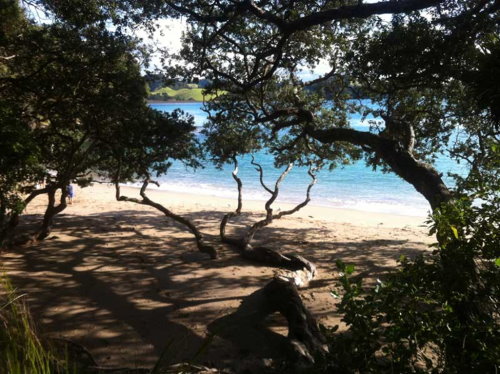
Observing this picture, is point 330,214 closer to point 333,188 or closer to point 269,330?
point 333,188

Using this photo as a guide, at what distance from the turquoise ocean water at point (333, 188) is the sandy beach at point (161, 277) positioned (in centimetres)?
579

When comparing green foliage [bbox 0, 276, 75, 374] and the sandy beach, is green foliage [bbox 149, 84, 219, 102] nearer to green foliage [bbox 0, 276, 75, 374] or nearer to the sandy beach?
the sandy beach

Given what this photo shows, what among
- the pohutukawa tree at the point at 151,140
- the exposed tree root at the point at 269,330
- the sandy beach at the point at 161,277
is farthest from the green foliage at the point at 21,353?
the pohutukawa tree at the point at 151,140

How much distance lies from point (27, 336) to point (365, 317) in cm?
162

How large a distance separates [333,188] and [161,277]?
59.4 ft

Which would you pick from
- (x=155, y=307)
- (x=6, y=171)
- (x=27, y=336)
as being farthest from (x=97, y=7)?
(x=27, y=336)

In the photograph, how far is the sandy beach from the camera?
181 inches

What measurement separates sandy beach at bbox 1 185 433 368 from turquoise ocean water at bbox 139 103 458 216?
5.79 m

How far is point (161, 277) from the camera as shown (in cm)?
702

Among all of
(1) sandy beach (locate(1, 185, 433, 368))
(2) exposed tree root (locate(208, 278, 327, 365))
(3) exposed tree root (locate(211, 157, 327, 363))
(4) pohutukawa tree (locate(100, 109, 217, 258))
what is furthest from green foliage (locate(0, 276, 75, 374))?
(4) pohutukawa tree (locate(100, 109, 217, 258))

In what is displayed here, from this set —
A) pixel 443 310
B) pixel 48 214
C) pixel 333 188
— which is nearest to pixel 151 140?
pixel 48 214

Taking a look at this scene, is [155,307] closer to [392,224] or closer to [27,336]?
[27,336]

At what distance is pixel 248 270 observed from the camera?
25.1ft

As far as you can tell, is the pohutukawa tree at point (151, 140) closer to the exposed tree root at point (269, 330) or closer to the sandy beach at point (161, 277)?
the sandy beach at point (161, 277)
